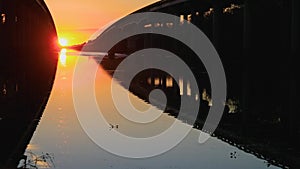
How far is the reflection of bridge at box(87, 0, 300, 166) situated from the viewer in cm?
1900

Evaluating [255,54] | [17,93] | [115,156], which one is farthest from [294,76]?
[115,156]

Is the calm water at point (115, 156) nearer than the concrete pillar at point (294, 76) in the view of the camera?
Yes

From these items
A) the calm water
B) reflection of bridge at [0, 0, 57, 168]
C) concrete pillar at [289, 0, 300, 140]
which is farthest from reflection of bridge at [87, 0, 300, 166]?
reflection of bridge at [0, 0, 57, 168]

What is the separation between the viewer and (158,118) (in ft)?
61.6

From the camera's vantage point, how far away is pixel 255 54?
171ft

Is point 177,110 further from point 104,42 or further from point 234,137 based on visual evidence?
point 104,42

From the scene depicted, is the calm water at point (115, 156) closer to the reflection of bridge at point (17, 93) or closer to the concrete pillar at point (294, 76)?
the reflection of bridge at point (17, 93)

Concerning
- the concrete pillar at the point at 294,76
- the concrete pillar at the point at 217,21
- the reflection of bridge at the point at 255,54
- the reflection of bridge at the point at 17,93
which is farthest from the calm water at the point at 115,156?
the concrete pillar at the point at 217,21

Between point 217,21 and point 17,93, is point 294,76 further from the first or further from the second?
point 217,21

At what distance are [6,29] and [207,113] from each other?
4076 centimetres

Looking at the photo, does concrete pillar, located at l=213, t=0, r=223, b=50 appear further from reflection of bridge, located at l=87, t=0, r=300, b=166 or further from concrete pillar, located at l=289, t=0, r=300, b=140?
concrete pillar, located at l=289, t=0, r=300, b=140

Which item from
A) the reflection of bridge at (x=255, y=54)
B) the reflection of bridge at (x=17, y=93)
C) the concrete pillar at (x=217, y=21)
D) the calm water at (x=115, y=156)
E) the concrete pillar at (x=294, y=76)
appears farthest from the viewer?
the concrete pillar at (x=217, y=21)

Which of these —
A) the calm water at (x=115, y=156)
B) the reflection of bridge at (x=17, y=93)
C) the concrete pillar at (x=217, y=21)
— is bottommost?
the calm water at (x=115, y=156)

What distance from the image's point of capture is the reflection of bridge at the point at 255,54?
1900 cm
